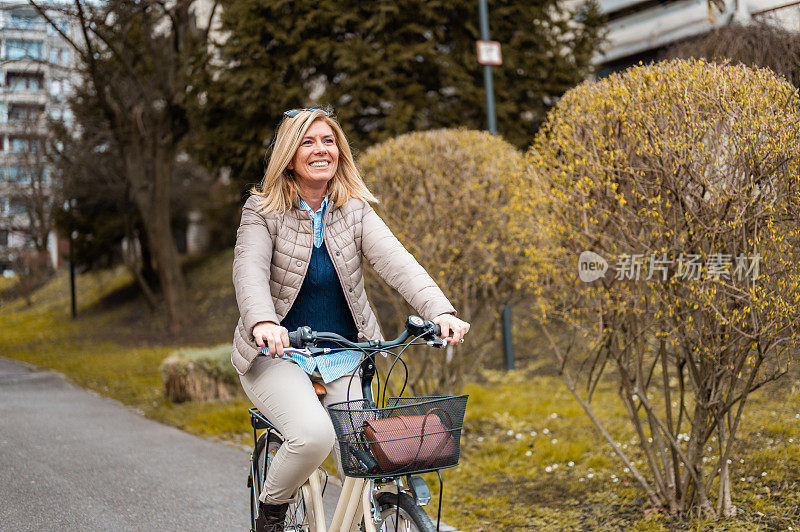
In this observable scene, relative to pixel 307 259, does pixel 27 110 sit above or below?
above

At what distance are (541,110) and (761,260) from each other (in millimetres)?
11324

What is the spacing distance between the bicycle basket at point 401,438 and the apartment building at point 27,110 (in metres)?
13.5

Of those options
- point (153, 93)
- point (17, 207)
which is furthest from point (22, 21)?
point (17, 207)

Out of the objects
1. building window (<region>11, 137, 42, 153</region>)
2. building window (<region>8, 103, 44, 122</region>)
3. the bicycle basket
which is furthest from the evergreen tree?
building window (<region>11, 137, 42, 153</region>)

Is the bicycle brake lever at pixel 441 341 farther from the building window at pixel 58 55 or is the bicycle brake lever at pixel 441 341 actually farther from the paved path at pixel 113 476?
the building window at pixel 58 55

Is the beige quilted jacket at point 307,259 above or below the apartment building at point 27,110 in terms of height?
below

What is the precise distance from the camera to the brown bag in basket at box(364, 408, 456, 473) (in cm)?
256

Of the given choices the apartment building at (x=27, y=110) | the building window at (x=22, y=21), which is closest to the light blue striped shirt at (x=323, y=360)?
the apartment building at (x=27, y=110)

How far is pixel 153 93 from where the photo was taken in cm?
1861

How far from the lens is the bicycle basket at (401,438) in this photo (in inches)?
101

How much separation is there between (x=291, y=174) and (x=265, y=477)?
1346 millimetres

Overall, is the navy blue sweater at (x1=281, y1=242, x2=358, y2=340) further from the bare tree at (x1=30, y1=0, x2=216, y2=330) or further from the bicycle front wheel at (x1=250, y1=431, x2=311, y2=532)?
the bare tree at (x1=30, y1=0, x2=216, y2=330)

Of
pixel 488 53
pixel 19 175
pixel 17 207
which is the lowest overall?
pixel 17 207

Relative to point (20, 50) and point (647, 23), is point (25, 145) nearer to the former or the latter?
point (20, 50)
